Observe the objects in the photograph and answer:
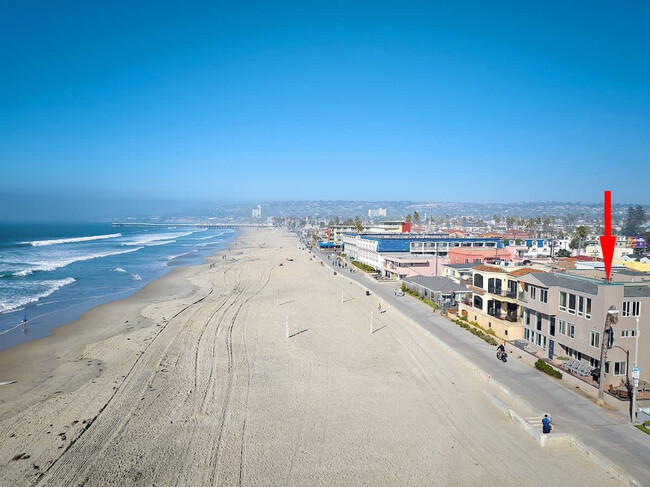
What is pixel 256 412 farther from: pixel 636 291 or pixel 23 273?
pixel 23 273

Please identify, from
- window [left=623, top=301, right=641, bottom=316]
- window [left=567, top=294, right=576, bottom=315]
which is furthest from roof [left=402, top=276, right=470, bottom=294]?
window [left=623, top=301, right=641, bottom=316]

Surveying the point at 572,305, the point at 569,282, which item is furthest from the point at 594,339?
the point at 569,282

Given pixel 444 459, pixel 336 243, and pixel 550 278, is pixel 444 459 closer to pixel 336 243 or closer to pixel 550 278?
pixel 550 278

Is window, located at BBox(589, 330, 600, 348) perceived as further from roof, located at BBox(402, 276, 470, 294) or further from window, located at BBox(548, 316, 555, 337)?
roof, located at BBox(402, 276, 470, 294)

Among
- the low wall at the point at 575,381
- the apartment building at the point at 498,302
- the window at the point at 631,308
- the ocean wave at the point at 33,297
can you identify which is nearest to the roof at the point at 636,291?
the window at the point at 631,308

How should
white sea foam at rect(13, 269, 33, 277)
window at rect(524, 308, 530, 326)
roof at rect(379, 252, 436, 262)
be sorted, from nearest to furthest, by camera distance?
window at rect(524, 308, 530, 326) < roof at rect(379, 252, 436, 262) < white sea foam at rect(13, 269, 33, 277)

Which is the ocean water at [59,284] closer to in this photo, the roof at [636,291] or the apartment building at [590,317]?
the apartment building at [590,317]

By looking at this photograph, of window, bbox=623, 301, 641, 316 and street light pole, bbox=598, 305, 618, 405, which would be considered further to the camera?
window, bbox=623, 301, 641, 316
